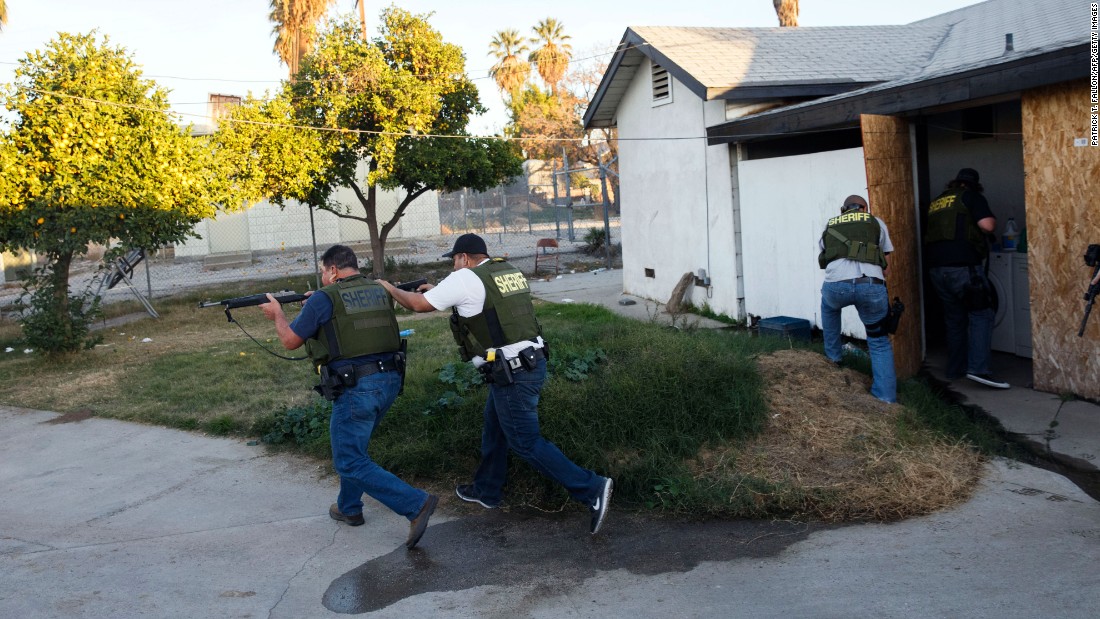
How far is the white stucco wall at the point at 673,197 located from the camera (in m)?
11.4

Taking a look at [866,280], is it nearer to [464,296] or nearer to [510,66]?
[464,296]

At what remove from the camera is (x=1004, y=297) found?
845cm

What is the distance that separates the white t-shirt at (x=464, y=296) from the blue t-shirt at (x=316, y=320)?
0.52 m

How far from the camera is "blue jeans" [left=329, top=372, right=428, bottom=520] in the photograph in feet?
16.5

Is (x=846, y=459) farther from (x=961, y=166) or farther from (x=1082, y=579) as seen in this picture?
(x=961, y=166)

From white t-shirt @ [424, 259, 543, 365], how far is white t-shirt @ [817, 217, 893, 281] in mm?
3087

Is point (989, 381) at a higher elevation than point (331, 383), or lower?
lower

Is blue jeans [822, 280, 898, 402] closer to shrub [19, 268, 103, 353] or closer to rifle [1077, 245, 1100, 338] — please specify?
rifle [1077, 245, 1100, 338]

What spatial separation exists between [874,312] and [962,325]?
126cm

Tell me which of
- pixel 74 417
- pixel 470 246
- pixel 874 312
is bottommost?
pixel 74 417

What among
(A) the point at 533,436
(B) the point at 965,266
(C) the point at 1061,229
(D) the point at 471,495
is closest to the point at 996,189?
(B) the point at 965,266

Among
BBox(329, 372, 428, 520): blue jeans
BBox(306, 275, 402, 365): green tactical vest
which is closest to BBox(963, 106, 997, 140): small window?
BBox(306, 275, 402, 365): green tactical vest

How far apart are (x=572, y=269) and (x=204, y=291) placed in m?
7.96

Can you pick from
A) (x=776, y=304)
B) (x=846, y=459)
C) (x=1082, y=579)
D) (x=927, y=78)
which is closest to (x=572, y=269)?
(x=776, y=304)
